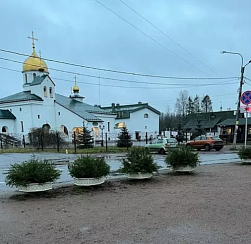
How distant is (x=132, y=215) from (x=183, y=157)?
5353 mm

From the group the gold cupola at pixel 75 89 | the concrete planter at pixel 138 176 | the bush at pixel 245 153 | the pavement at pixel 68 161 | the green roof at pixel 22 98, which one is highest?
the gold cupola at pixel 75 89

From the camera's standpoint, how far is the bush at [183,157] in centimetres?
998

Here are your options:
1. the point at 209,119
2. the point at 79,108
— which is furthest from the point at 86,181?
the point at 209,119

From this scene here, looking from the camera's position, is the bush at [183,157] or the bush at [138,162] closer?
the bush at [138,162]

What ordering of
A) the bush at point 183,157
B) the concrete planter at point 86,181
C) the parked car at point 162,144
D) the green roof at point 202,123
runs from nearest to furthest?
the concrete planter at point 86,181
the bush at point 183,157
the parked car at point 162,144
the green roof at point 202,123

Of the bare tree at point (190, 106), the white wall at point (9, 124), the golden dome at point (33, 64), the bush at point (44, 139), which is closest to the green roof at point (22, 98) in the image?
the white wall at point (9, 124)

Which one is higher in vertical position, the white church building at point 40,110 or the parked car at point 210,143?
the white church building at point 40,110

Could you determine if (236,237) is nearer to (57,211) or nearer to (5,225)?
(57,211)

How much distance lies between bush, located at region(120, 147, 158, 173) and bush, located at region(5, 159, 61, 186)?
247 centimetres

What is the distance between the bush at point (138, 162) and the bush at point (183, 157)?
1.50 meters

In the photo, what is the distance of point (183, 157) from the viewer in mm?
10016

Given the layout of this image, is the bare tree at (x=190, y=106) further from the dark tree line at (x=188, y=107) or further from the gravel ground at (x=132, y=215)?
the gravel ground at (x=132, y=215)

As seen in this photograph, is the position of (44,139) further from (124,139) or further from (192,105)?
(192,105)

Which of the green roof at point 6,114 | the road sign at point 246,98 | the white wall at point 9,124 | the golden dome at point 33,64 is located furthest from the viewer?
the golden dome at point 33,64
